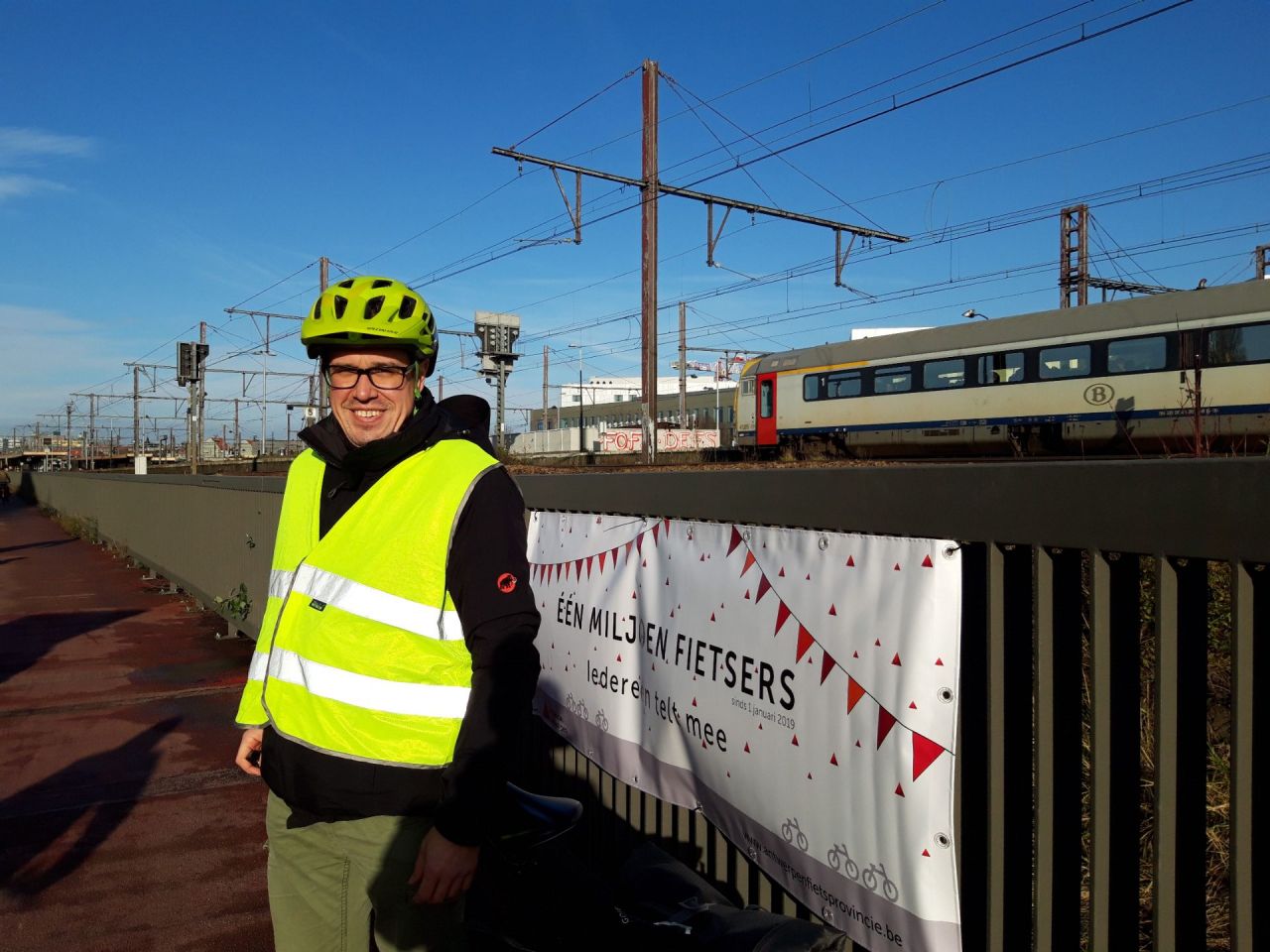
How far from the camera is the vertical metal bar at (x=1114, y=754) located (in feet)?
6.10

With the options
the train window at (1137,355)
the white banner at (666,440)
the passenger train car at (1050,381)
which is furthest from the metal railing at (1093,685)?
the white banner at (666,440)

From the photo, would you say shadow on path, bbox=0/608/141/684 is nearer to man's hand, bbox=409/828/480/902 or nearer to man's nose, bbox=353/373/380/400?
man's nose, bbox=353/373/380/400

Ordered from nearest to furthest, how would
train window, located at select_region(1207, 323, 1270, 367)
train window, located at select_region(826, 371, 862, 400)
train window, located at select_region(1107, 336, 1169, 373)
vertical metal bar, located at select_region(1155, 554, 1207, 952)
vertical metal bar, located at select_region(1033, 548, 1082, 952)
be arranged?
vertical metal bar, located at select_region(1155, 554, 1207, 952)
vertical metal bar, located at select_region(1033, 548, 1082, 952)
train window, located at select_region(1207, 323, 1270, 367)
train window, located at select_region(1107, 336, 1169, 373)
train window, located at select_region(826, 371, 862, 400)

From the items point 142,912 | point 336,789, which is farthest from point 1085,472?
point 142,912

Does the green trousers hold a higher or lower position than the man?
lower

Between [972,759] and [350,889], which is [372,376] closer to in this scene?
[350,889]

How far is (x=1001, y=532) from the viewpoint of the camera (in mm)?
2021

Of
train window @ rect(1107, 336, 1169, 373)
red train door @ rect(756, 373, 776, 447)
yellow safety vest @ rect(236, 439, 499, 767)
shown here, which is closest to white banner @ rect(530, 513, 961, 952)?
yellow safety vest @ rect(236, 439, 499, 767)

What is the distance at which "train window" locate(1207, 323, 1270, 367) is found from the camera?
15.3 m

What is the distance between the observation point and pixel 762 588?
105 inches

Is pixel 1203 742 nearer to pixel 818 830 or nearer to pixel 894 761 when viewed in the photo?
pixel 894 761

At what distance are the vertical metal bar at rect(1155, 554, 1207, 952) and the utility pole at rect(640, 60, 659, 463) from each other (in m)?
15.8

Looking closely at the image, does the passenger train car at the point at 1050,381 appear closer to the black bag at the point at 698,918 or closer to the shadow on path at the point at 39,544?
the black bag at the point at 698,918

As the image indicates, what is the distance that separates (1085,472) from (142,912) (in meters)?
3.78
